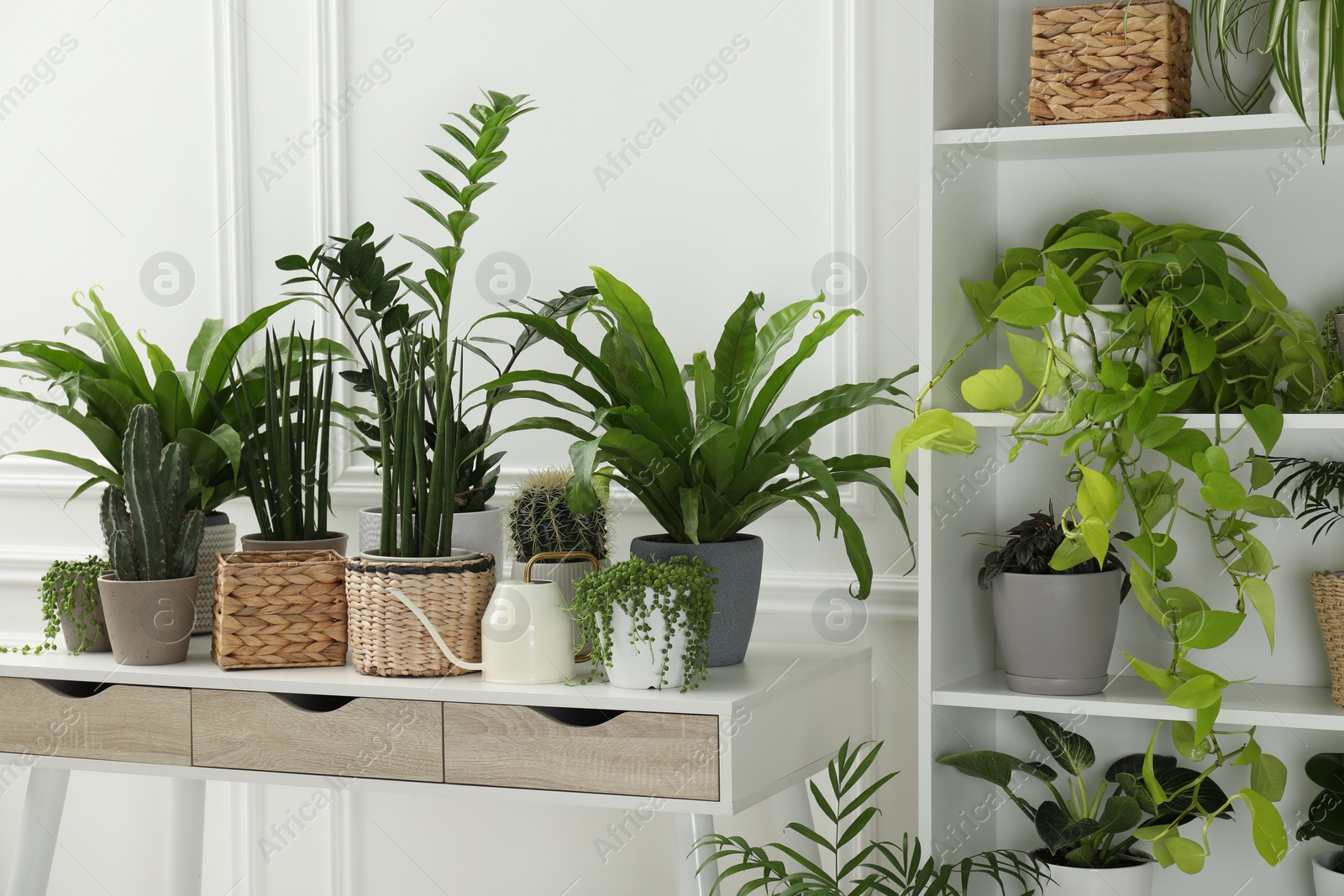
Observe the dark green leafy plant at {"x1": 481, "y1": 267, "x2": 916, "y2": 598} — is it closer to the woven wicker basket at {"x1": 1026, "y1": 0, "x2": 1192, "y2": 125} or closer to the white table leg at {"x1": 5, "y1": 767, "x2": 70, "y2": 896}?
the woven wicker basket at {"x1": 1026, "y1": 0, "x2": 1192, "y2": 125}

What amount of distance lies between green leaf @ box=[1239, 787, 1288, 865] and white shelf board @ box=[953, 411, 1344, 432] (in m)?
0.42

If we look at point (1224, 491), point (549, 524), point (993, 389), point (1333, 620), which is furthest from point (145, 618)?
point (1333, 620)

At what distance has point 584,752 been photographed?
1438 mm

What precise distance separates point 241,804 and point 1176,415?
5.71ft

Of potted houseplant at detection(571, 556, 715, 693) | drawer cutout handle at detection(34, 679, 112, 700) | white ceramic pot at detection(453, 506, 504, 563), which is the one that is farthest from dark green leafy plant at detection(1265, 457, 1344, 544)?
drawer cutout handle at detection(34, 679, 112, 700)

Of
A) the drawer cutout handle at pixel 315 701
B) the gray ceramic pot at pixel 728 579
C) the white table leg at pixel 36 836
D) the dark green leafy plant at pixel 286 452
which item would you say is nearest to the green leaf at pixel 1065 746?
the gray ceramic pot at pixel 728 579

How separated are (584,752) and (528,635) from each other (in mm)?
155

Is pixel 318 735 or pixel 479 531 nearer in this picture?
pixel 318 735

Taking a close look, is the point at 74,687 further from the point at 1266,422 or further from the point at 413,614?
the point at 1266,422

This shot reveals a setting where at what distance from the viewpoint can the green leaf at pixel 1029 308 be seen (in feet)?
4.56

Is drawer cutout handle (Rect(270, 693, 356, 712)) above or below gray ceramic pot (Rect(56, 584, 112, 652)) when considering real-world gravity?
below

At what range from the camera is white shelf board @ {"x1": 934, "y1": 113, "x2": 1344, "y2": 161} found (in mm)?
1407

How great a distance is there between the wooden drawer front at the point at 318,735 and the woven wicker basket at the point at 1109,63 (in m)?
1.06

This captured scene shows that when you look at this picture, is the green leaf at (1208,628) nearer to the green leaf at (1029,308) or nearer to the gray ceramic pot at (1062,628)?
the gray ceramic pot at (1062,628)
